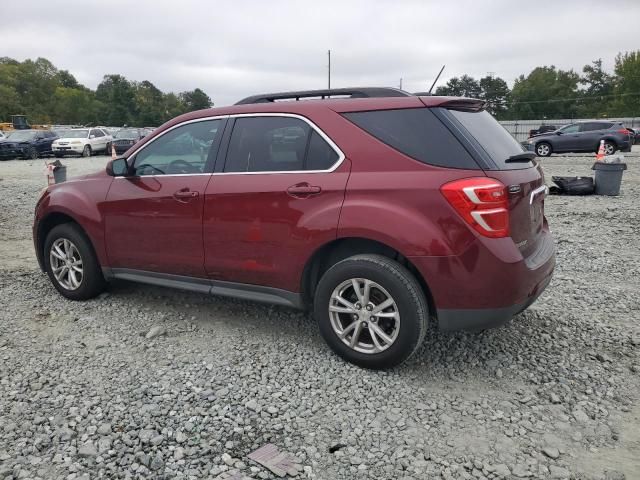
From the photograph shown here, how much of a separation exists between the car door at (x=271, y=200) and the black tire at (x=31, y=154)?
Answer: 80.3 ft

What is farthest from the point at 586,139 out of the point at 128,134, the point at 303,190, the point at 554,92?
the point at 554,92

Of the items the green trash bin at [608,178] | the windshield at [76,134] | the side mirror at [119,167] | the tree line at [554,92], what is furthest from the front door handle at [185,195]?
the tree line at [554,92]

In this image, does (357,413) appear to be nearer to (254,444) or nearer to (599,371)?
(254,444)

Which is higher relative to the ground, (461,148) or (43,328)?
(461,148)

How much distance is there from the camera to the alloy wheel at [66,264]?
4.78 meters

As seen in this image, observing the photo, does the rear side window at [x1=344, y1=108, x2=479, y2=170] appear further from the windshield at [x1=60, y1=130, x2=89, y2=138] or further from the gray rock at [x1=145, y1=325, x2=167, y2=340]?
the windshield at [x1=60, y1=130, x2=89, y2=138]

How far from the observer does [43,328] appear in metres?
4.22

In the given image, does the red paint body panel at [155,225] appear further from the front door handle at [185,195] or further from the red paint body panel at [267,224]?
the red paint body panel at [267,224]

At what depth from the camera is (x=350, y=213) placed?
326cm

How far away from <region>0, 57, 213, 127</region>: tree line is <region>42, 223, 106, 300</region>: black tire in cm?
8420

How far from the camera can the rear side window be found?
122 inches

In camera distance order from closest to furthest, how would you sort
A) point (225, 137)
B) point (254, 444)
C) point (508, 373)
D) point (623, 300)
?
point (254, 444), point (508, 373), point (225, 137), point (623, 300)

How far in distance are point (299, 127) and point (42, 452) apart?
247 cm

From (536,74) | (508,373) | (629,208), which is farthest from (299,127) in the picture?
(536,74)
